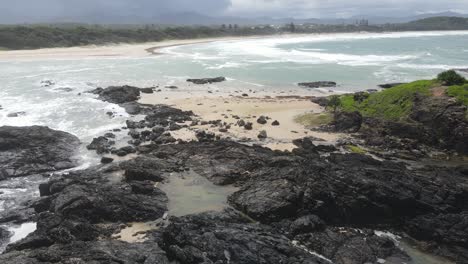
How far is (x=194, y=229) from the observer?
1259 centimetres

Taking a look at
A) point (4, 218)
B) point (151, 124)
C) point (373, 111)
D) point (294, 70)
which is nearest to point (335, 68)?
point (294, 70)

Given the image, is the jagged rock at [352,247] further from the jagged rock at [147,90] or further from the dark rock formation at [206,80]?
the dark rock formation at [206,80]

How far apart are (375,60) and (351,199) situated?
56869 mm

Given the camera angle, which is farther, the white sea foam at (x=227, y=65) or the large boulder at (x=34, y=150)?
the white sea foam at (x=227, y=65)

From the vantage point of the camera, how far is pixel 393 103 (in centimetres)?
2642

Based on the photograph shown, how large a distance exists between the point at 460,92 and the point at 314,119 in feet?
26.9

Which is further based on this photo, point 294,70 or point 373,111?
point 294,70

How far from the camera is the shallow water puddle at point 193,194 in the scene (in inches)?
631

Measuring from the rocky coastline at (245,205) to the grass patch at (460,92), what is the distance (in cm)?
78

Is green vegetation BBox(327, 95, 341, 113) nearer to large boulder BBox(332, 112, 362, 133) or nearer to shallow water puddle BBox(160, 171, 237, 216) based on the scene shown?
large boulder BBox(332, 112, 362, 133)

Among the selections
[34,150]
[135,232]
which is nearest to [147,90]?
[34,150]

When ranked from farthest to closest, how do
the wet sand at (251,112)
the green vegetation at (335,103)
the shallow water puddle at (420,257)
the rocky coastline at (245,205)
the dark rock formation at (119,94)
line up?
the dark rock formation at (119,94) → the green vegetation at (335,103) → the wet sand at (251,112) → the shallow water puddle at (420,257) → the rocky coastline at (245,205)

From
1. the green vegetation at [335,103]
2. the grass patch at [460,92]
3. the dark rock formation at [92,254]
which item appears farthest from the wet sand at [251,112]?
the dark rock formation at [92,254]

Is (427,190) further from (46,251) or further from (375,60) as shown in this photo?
→ (375,60)
